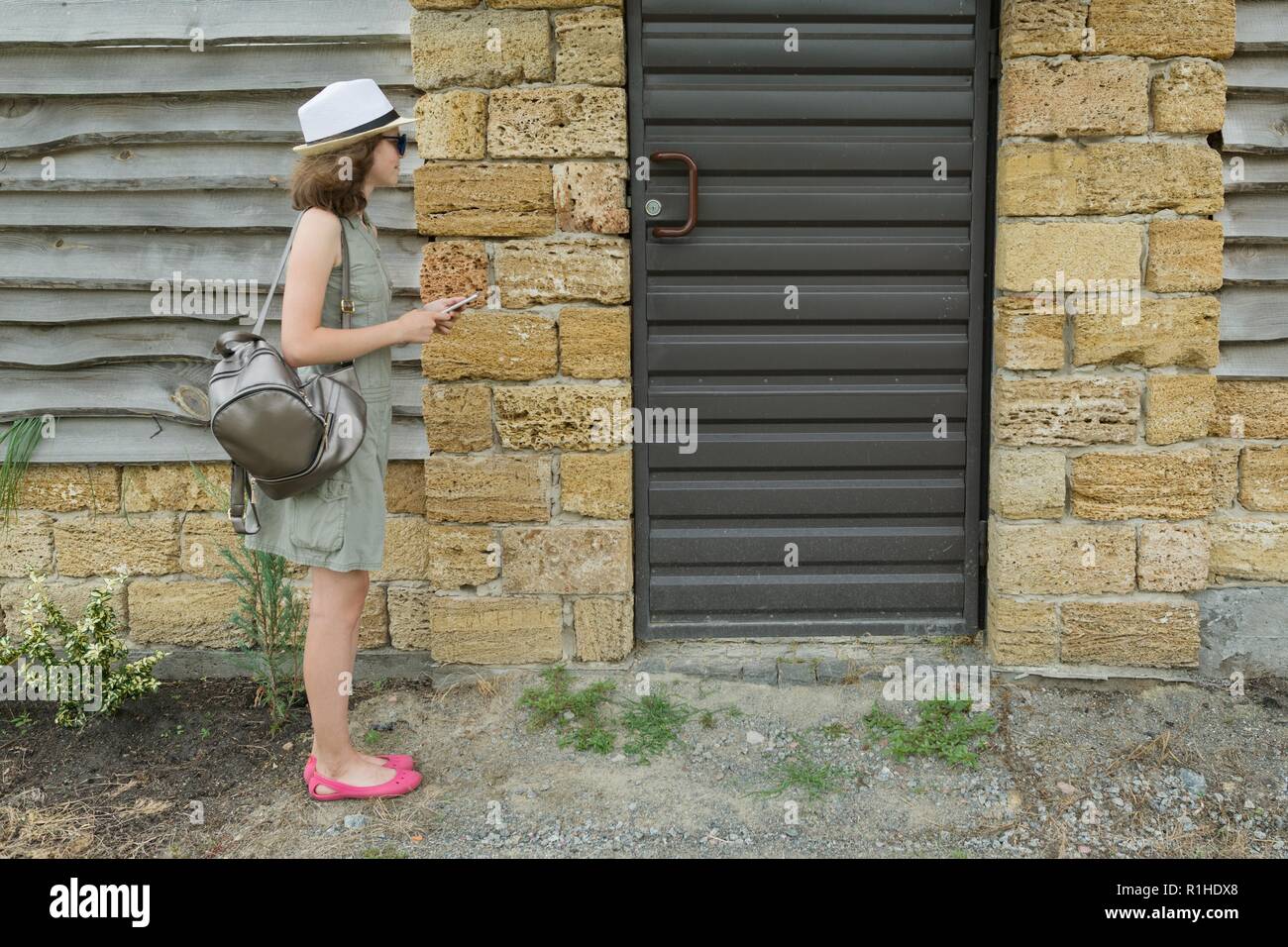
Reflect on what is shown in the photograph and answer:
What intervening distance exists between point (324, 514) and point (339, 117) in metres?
1.12

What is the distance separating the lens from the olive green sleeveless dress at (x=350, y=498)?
3.14 meters

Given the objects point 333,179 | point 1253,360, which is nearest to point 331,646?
point 333,179

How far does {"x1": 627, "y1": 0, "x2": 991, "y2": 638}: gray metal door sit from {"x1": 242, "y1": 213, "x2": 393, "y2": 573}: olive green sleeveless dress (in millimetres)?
1203

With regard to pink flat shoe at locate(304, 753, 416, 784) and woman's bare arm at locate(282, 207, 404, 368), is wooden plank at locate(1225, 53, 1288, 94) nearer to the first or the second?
woman's bare arm at locate(282, 207, 404, 368)

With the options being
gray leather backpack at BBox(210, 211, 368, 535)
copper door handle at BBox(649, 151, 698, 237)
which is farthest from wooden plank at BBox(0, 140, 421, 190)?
gray leather backpack at BBox(210, 211, 368, 535)

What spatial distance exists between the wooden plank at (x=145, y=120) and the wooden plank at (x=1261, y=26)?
3.13 m

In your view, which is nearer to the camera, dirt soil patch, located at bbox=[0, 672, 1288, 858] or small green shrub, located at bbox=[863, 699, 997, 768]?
dirt soil patch, located at bbox=[0, 672, 1288, 858]

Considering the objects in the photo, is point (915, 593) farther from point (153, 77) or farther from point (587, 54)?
point (153, 77)

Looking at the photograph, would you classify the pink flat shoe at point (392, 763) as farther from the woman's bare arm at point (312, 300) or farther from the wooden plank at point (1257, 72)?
the wooden plank at point (1257, 72)

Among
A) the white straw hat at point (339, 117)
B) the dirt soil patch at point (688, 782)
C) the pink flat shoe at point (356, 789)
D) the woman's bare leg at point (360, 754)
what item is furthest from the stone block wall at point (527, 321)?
the white straw hat at point (339, 117)

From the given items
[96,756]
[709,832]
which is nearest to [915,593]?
[709,832]

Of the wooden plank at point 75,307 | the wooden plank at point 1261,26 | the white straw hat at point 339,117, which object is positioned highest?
the wooden plank at point 1261,26

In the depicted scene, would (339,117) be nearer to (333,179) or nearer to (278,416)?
(333,179)

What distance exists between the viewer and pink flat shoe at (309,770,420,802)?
3.52 m
